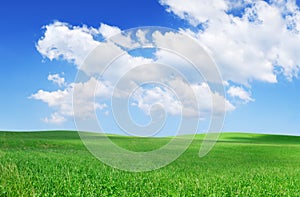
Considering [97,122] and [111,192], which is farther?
[97,122]

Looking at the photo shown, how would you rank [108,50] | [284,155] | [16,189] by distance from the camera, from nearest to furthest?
[16,189], [108,50], [284,155]

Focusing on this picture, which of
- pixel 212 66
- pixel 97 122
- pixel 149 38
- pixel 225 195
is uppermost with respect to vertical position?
pixel 149 38

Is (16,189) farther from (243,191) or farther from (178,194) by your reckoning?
(243,191)

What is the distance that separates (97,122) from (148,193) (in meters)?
6.40

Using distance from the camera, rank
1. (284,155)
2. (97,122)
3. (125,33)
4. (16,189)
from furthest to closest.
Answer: (284,155) < (125,33) < (97,122) < (16,189)

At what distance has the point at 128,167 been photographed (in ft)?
77.9

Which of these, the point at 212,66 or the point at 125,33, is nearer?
the point at 212,66

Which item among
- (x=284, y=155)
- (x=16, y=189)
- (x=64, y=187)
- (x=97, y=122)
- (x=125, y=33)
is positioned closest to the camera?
(x=16, y=189)

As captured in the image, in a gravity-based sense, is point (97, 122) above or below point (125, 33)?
below

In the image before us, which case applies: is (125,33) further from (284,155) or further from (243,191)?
(284,155)

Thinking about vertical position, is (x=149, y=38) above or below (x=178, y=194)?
above

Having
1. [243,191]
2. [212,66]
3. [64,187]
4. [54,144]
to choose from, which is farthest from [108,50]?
[54,144]

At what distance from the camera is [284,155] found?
45.7 meters

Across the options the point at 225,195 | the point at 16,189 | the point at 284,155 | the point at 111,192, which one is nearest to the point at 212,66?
the point at 225,195
